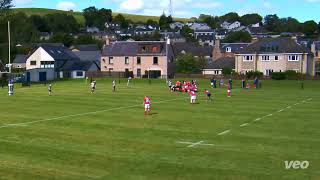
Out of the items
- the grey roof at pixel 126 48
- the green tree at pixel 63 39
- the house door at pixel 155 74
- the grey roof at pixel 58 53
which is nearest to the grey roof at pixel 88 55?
the grey roof at pixel 58 53

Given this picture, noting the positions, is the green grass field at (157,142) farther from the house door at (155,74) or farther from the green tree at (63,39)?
the green tree at (63,39)

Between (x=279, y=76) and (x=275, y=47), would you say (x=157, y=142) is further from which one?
(x=275, y=47)

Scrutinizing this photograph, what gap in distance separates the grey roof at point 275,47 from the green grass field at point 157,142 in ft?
199

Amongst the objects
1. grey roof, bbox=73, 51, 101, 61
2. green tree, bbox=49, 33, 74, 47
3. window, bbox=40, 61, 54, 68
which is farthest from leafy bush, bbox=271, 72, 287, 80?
green tree, bbox=49, 33, 74, 47

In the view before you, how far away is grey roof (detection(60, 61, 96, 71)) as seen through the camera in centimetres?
11581

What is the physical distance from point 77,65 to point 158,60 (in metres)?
21.9

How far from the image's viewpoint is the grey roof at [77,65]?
380ft

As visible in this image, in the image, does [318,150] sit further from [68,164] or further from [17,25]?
[17,25]

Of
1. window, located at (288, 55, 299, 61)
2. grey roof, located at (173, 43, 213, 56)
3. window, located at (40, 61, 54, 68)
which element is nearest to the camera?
window, located at (288, 55, 299, 61)

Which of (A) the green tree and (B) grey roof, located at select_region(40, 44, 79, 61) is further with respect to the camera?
(A) the green tree

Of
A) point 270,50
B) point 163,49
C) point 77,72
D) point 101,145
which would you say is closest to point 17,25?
point 77,72

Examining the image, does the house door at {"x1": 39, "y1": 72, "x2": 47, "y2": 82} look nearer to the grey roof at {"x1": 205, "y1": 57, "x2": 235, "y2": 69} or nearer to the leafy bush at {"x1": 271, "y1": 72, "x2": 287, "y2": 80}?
the grey roof at {"x1": 205, "y1": 57, "x2": 235, "y2": 69}

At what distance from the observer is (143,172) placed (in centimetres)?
1700

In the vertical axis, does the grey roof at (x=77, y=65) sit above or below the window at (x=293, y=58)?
below
